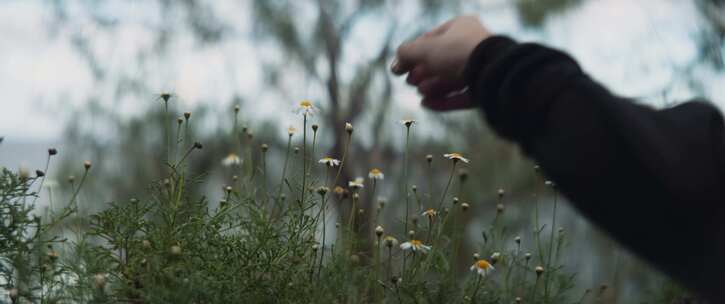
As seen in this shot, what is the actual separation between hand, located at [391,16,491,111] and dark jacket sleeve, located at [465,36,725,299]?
0.34 ft

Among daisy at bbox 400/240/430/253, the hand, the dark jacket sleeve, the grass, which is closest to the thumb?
the hand

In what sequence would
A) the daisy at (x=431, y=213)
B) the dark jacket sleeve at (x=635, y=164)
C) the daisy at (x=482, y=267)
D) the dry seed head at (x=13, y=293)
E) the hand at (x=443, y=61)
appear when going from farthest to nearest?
the daisy at (x=431, y=213) < the daisy at (x=482, y=267) < the dry seed head at (x=13, y=293) < the hand at (x=443, y=61) < the dark jacket sleeve at (x=635, y=164)

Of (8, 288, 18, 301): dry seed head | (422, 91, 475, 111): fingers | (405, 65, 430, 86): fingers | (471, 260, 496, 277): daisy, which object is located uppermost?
(405, 65, 430, 86): fingers

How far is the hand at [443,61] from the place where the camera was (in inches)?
33.3

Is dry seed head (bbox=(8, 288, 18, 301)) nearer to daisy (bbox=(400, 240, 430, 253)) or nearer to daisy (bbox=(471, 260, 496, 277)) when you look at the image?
daisy (bbox=(400, 240, 430, 253))

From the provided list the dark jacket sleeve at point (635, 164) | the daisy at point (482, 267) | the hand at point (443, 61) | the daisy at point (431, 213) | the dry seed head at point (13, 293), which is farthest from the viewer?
the daisy at point (431, 213)

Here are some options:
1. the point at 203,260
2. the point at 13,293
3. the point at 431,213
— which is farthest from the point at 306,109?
the point at 13,293

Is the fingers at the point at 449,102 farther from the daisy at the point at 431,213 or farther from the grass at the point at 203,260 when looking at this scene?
the daisy at the point at 431,213

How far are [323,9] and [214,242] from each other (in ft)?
25.5

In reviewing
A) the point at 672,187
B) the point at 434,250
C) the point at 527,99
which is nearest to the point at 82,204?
the point at 434,250


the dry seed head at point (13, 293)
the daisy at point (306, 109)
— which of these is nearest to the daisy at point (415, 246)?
the daisy at point (306, 109)

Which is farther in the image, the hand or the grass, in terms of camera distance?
the grass

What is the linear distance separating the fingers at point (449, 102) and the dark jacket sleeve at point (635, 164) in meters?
0.14

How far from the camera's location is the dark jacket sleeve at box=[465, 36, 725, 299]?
2.26ft
